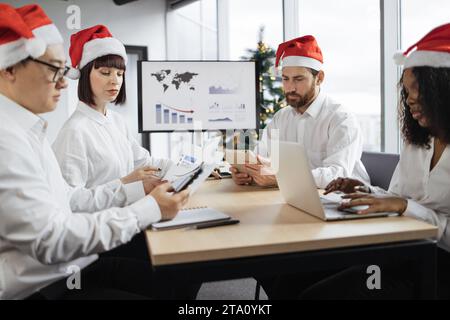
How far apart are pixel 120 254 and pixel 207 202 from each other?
1.94ft

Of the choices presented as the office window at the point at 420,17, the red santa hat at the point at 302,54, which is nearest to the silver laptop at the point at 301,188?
the red santa hat at the point at 302,54

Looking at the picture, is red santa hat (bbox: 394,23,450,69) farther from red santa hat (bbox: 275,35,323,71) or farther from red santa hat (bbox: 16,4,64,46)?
red santa hat (bbox: 16,4,64,46)

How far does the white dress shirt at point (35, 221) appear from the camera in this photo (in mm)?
1022

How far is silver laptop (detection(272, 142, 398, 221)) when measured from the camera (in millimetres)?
1298

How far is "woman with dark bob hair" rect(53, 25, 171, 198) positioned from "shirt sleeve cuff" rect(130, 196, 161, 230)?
630mm

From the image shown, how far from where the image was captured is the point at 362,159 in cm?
252

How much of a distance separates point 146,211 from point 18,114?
1.50 ft

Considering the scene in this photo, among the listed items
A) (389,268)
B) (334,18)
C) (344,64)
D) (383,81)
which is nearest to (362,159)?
(383,81)

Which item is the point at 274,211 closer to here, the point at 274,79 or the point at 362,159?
the point at 362,159

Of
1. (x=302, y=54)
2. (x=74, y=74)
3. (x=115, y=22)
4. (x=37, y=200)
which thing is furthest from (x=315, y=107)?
(x=115, y=22)

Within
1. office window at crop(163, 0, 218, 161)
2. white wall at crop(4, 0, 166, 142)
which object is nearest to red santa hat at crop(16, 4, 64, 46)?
office window at crop(163, 0, 218, 161)

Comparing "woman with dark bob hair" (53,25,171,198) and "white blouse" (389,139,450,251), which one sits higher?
"woman with dark bob hair" (53,25,171,198)

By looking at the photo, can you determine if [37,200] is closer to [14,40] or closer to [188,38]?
[14,40]

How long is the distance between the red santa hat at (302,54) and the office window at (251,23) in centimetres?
181
